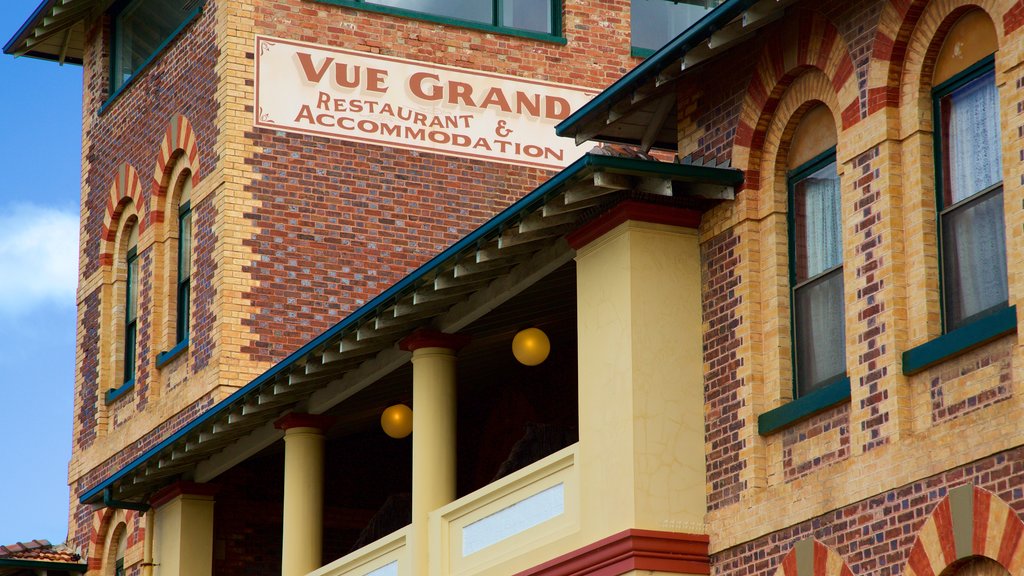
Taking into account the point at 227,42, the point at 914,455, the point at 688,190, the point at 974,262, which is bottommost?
the point at 914,455

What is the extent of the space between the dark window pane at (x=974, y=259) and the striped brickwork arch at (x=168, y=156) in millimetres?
15099

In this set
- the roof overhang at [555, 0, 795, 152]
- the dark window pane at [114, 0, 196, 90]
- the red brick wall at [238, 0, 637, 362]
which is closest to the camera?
the roof overhang at [555, 0, 795, 152]

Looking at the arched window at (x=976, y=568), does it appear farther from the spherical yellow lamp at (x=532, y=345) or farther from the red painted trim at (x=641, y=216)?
the spherical yellow lamp at (x=532, y=345)

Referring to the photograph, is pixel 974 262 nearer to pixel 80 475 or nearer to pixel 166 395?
pixel 166 395

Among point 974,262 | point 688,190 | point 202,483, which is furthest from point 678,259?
point 202,483

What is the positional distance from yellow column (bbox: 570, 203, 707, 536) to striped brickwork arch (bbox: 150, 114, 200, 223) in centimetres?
1172

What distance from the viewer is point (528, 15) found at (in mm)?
27109

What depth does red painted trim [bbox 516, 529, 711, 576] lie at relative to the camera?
14.4 metres

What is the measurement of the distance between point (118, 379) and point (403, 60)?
21.0 feet

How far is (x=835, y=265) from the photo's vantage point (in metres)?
14.2

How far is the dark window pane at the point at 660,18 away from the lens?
91.5 feet

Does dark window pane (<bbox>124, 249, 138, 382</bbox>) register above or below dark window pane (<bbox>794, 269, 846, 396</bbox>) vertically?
above

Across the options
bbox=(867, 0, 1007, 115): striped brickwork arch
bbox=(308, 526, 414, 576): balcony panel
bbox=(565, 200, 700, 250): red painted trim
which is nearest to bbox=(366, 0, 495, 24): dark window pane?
bbox=(308, 526, 414, 576): balcony panel

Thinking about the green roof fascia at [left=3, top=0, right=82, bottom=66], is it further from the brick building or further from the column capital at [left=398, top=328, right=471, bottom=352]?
the column capital at [left=398, top=328, right=471, bottom=352]
